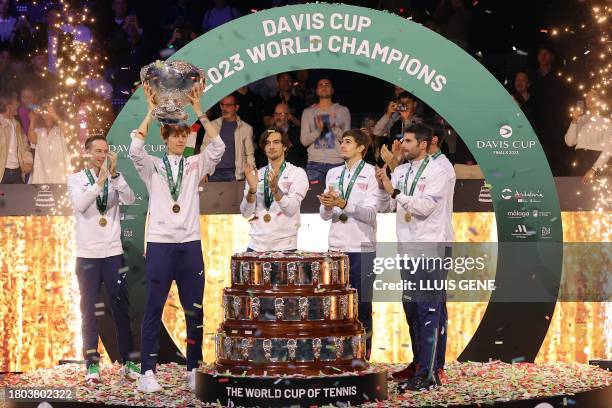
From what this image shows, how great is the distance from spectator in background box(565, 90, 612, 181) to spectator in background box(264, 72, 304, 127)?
2.32 meters

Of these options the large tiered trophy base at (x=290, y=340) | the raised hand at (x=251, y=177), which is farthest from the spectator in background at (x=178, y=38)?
the large tiered trophy base at (x=290, y=340)

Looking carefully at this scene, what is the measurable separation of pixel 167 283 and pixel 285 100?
11.3ft

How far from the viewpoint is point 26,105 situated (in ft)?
→ 41.4

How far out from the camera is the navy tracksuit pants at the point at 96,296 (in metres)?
9.39

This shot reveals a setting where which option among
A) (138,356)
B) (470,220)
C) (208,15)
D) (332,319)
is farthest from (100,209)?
(208,15)

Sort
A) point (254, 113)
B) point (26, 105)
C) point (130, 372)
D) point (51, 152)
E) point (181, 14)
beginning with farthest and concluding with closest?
point (181, 14)
point (26, 105)
point (254, 113)
point (51, 152)
point (130, 372)

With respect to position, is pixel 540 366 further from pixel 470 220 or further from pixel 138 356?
pixel 138 356

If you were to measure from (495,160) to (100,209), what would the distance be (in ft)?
9.85

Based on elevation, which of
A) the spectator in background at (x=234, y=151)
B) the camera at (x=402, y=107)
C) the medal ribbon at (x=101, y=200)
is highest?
the camera at (x=402, y=107)

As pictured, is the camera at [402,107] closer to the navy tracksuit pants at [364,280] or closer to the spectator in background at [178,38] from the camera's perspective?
the navy tracksuit pants at [364,280]

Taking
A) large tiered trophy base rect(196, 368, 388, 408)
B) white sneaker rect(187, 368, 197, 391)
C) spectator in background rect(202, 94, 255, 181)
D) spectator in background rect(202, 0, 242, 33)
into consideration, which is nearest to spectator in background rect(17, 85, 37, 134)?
spectator in background rect(202, 0, 242, 33)

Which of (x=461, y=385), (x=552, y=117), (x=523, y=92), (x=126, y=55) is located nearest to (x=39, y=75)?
(x=126, y=55)

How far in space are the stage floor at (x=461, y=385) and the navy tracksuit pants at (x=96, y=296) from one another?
25 centimetres

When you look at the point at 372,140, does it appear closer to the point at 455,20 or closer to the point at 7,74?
the point at 455,20
